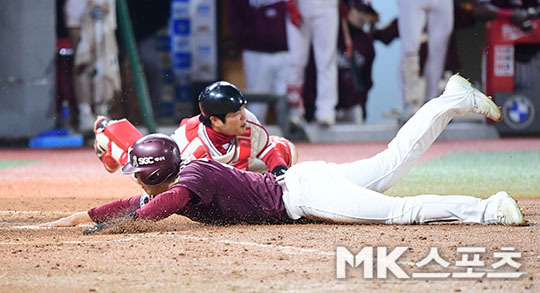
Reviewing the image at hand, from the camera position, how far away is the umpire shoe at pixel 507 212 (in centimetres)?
464

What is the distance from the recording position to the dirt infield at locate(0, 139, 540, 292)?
339 cm

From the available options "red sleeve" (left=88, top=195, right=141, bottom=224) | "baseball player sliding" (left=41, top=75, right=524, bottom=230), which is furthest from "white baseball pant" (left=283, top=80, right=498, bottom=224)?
"red sleeve" (left=88, top=195, right=141, bottom=224)

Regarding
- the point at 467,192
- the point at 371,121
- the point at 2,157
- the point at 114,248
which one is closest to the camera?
the point at 114,248

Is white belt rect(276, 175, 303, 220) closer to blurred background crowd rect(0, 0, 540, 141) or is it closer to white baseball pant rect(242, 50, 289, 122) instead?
blurred background crowd rect(0, 0, 540, 141)

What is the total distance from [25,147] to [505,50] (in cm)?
811

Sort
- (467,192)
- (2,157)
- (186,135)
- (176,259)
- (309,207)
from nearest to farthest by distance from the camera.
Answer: (176,259) < (309,207) < (186,135) < (467,192) < (2,157)

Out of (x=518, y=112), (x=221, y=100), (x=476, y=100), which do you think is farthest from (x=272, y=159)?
(x=518, y=112)

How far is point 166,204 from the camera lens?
14.4 feet

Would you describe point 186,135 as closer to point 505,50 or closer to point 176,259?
point 176,259

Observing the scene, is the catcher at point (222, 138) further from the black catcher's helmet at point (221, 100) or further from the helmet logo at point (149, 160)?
the helmet logo at point (149, 160)

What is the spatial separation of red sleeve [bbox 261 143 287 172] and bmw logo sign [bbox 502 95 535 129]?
8421 millimetres

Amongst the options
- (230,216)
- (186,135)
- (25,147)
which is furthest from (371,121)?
(230,216)

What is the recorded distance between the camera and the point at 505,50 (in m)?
13.9

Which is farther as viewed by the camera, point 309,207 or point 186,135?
point 186,135
